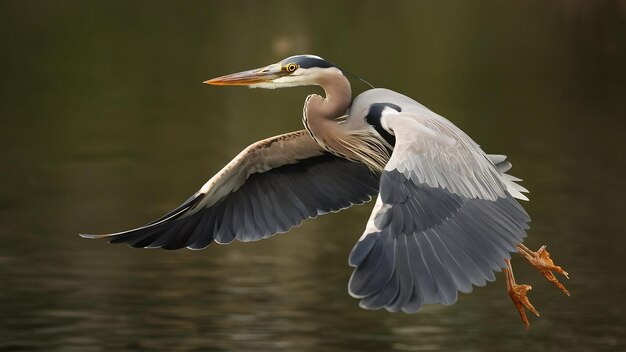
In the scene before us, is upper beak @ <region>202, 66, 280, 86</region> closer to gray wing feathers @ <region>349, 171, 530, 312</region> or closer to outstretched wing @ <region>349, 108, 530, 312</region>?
outstretched wing @ <region>349, 108, 530, 312</region>

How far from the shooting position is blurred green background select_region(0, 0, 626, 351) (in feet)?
44.4

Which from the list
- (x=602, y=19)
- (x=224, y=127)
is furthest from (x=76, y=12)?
(x=224, y=127)

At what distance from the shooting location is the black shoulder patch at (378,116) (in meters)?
8.16

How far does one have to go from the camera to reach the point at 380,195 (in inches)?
284

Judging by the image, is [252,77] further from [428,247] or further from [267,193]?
[428,247]

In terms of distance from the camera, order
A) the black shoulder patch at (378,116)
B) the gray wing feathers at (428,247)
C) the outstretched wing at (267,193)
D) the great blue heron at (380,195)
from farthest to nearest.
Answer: the outstretched wing at (267,193) < the black shoulder patch at (378,116) < the great blue heron at (380,195) < the gray wing feathers at (428,247)

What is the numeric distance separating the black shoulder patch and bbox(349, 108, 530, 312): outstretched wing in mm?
100

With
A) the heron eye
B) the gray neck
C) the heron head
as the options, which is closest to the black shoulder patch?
the gray neck

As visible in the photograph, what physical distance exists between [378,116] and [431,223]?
97 cm

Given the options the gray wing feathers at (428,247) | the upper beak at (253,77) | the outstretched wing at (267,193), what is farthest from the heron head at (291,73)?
the gray wing feathers at (428,247)

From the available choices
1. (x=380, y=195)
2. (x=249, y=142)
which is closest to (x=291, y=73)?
(x=380, y=195)

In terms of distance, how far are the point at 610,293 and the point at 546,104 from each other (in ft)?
52.6

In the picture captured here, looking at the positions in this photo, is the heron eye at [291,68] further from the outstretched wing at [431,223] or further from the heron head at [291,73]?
the outstretched wing at [431,223]

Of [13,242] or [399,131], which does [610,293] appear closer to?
[13,242]
